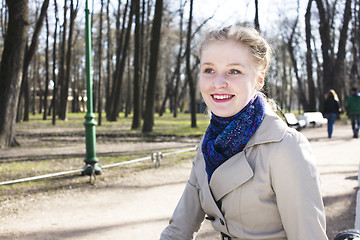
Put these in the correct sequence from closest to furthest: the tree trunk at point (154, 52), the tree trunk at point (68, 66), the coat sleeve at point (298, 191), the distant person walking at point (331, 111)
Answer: the coat sleeve at point (298, 191) → the distant person walking at point (331, 111) → the tree trunk at point (154, 52) → the tree trunk at point (68, 66)

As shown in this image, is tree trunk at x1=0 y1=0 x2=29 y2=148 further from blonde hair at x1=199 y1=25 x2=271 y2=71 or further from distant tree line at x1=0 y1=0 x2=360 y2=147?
blonde hair at x1=199 y1=25 x2=271 y2=71

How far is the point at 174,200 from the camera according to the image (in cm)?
586

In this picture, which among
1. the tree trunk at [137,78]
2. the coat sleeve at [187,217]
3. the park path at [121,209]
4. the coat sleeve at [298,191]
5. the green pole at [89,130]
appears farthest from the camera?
the tree trunk at [137,78]

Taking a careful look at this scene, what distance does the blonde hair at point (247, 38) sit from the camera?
5.80ft

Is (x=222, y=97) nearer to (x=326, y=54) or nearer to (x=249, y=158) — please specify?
(x=249, y=158)

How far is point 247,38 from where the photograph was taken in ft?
5.80

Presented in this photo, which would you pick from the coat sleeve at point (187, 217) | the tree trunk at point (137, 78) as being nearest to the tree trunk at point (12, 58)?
the tree trunk at point (137, 78)

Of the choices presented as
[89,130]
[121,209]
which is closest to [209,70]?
[121,209]

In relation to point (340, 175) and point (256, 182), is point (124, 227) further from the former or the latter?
point (340, 175)

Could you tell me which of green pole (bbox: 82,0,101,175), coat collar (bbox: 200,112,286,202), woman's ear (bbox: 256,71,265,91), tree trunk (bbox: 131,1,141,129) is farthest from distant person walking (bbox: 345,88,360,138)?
coat collar (bbox: 200,112,286,202)

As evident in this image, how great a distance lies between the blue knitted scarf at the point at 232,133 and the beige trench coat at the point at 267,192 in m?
0.03

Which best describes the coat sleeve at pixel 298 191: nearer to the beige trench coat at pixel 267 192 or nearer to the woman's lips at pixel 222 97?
the beige trench coat at pixel 267 192

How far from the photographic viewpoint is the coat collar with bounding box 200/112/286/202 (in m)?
1.70

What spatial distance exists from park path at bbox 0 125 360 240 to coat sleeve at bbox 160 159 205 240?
2.33 meters
